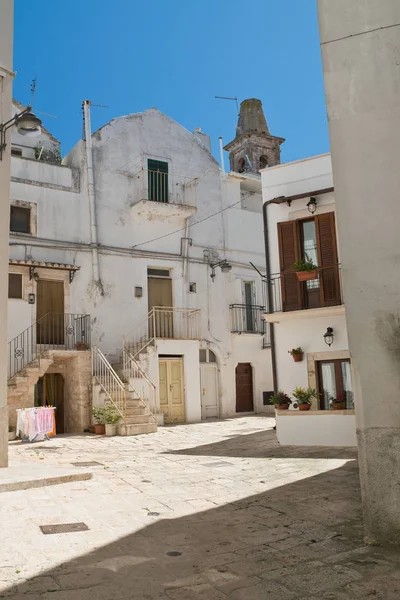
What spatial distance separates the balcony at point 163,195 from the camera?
18.7 metres

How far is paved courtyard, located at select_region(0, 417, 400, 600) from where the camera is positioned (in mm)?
3703

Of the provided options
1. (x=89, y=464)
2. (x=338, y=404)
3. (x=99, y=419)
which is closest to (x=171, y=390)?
(x=99, y=419)

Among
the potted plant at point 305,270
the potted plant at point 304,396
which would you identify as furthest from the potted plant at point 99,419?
the potted plant at point 305,270

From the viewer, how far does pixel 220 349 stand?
19906 millimetres

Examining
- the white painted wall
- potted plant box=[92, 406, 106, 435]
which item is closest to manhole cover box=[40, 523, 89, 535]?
the white painted wall

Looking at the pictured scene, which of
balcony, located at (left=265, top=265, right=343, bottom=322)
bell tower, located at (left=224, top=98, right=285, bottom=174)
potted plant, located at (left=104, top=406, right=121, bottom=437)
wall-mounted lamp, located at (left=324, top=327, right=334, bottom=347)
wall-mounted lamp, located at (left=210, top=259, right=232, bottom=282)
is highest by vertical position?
bell tower, located at (left=224, top=98, right=285, bottom=174)

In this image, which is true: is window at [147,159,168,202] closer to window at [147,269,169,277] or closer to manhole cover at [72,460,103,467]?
window at [147,269,169,277]

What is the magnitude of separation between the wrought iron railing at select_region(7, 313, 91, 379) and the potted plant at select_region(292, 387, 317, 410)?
7.23 metres

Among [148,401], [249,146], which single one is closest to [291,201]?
[148,401]

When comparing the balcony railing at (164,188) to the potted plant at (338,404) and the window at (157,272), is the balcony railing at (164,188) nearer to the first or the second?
the window at (157,272)

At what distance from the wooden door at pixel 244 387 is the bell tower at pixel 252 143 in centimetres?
1076

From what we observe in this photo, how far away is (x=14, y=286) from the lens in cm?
1603

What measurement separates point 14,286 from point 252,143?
16.2m

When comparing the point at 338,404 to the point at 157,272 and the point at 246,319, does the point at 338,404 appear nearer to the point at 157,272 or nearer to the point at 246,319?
the point at 157,272
